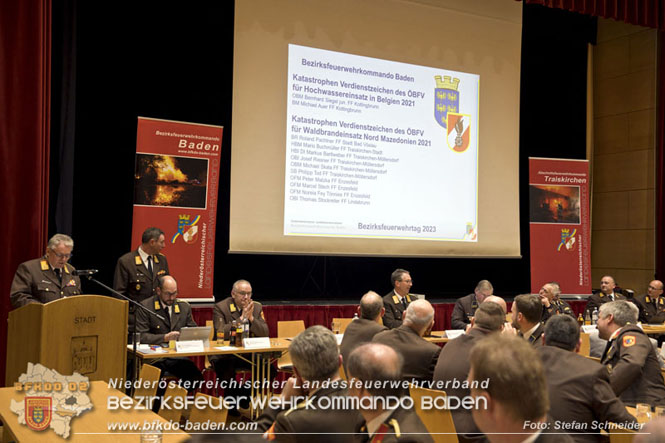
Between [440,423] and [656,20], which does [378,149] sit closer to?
[656,20]

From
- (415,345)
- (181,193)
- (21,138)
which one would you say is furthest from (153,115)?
(415,345)

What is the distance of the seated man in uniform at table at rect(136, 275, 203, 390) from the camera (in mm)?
5547

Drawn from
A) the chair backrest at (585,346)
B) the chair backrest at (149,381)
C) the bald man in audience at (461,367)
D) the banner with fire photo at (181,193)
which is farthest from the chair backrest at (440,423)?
the banner with fire photo at (181,193)

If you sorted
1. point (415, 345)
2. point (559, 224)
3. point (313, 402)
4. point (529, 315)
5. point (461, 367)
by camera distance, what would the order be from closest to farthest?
point (313, 402), point (461, 367), point (415, 345), point (529, 315), point (559, 224)

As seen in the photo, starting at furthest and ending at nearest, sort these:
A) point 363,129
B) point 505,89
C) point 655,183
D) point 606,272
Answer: point 606,272 < point 655,183 < point 505,89 < point 363,129

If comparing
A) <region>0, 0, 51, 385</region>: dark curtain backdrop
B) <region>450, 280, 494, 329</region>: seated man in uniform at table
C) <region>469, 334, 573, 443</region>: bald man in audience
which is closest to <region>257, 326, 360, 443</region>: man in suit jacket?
<region>469, 334, 573, 443</region>: bald man in audience

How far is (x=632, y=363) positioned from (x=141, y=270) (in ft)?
14.3

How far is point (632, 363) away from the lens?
3.49m

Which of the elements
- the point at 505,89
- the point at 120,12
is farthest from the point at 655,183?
the point at 120,12

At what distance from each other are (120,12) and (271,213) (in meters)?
3.05

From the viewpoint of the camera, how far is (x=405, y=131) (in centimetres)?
841

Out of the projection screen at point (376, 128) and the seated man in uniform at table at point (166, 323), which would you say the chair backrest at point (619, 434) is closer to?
the seated man in uniform at table at point (166, 323)

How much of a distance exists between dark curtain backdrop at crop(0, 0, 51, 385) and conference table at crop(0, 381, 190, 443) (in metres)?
2.97

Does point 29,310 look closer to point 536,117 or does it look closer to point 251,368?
point 251,368
